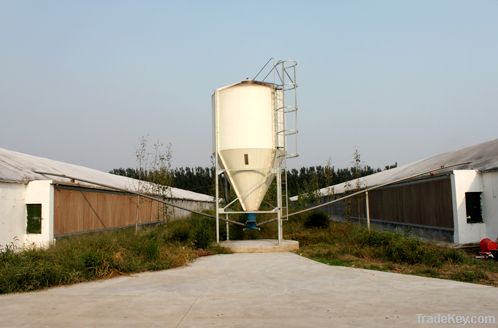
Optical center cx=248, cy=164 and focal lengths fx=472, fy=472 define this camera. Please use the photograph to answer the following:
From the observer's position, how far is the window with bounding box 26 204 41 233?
14758mm

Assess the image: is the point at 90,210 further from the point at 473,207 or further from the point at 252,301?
the point at 473,207

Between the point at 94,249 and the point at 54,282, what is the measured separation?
1.61m

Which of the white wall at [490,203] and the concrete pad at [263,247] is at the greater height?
the white wall at [490,203]

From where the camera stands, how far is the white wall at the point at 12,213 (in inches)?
545

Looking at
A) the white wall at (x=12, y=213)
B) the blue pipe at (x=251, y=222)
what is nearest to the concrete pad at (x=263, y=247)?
the blue pipe at (x=251, y=222)

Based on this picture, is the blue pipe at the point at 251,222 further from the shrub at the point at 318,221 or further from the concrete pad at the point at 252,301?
the concrete pad at the point at 252,301

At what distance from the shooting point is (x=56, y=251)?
34.2 ft

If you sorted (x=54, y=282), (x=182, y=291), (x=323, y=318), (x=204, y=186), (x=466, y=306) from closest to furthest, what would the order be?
(x=323, y=318) → (x=466, y=306) → (x=182, y=291) → (x=54, y=282) → (x=204, y=186)

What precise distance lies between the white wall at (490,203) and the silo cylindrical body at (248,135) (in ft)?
22.0

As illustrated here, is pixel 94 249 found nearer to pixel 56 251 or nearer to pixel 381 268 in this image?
pixel 56 251

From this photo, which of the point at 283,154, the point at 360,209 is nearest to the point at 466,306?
the point at 283,154

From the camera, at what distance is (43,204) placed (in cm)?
1473

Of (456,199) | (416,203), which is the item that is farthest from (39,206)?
(416,203)

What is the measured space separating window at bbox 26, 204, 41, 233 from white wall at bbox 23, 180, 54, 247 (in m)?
0.13
